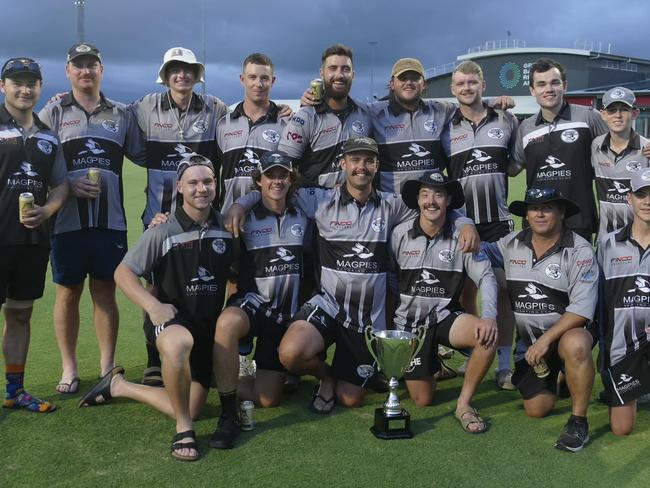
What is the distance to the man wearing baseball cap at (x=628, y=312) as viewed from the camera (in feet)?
14.2

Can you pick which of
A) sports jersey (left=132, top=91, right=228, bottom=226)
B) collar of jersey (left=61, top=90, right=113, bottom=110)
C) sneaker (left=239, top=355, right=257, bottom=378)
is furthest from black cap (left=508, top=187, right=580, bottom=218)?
collar of jersey (left=61, top=90, right=113, bottom=110)

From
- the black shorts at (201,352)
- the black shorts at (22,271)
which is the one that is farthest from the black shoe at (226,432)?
the black shorts at (22,271)

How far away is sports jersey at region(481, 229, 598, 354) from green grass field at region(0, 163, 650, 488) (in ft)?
2.25

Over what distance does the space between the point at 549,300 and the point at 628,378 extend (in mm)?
692

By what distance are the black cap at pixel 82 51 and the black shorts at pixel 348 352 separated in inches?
96.3

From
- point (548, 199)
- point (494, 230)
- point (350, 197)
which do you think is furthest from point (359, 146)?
point (494, 230)

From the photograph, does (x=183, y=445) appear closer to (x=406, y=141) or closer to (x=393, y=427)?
(x=393, y=427)

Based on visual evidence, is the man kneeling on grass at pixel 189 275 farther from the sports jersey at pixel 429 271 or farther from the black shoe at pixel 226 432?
the sports jersey at pixel 429 271

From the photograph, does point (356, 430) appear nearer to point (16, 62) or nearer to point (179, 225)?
point (179, 225)

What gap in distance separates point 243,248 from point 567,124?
2.75 metres

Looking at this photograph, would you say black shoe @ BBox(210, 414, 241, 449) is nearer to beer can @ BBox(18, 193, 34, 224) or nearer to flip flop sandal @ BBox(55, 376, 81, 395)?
flip flop sandal @ BBox(55, 376, 81, 395)

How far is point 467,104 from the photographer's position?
5.38 meters

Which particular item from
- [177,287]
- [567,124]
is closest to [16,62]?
[177,287]

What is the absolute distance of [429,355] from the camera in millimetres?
4719
